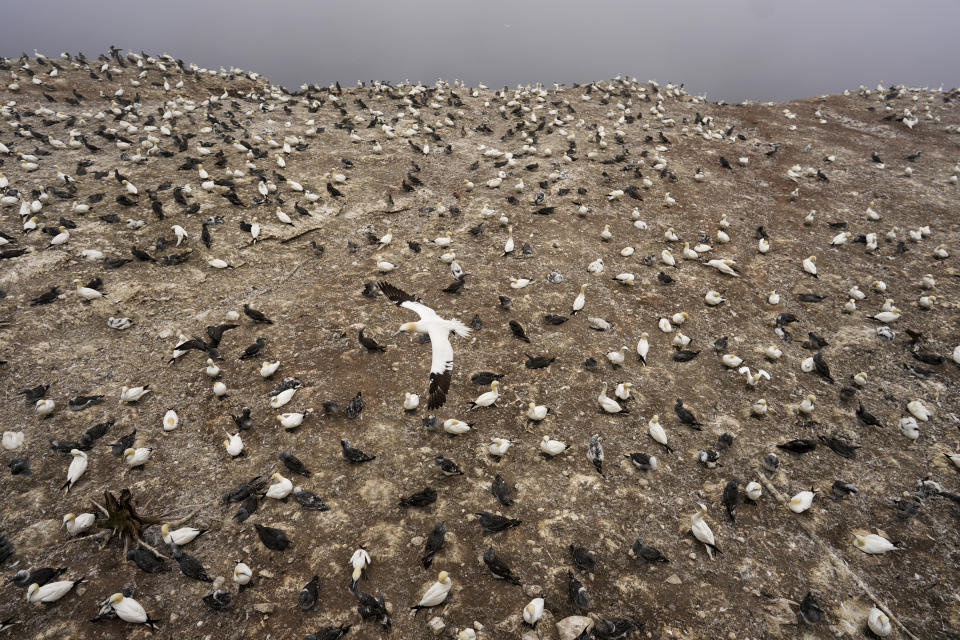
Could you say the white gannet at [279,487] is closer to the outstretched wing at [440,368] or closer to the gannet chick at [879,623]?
the outstretched wing at [440,368]

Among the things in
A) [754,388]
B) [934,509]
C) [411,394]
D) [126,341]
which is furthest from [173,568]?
[934,509]

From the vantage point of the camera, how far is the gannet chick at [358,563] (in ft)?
18.5

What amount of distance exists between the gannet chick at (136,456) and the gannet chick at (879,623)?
10.7m

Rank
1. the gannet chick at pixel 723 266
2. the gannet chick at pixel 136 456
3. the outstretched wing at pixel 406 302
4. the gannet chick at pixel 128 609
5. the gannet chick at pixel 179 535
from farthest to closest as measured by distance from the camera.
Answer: the gannet chick at pixel 723 266 < the outstretched wing at pixel 406 302 < the gannet chick at pixel 136 456 < the gannet chick at pixel 179 535 < the gannet chick at pixel 128 609

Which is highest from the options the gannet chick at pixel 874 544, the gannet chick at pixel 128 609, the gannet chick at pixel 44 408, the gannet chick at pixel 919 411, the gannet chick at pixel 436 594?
the gannet chick at pixel 919 411

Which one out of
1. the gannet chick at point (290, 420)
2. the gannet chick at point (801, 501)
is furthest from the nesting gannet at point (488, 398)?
the gannet chick at point (801, 501)

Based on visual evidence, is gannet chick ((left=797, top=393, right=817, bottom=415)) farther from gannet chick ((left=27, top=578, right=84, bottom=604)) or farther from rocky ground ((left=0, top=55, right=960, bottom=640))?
gannet chick ((left=27, top=578, right=84, bottom=604))

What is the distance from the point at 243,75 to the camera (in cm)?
2859

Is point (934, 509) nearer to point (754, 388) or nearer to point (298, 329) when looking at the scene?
point (754, 388)

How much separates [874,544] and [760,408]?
105 inches

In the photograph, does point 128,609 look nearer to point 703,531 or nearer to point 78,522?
point 78,522

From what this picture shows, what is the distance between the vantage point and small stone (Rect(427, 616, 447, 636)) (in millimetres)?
5277

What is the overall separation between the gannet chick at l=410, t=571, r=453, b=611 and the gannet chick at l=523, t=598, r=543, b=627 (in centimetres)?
102

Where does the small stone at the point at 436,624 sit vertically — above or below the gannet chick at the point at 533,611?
below
